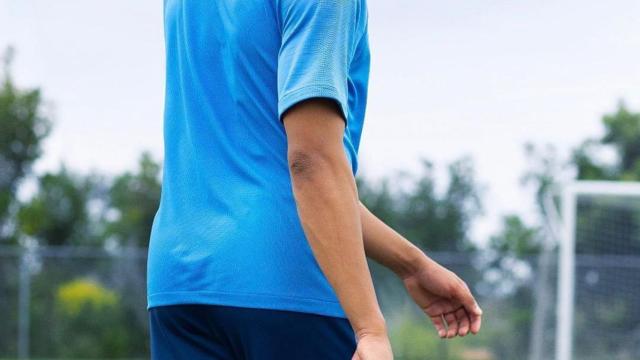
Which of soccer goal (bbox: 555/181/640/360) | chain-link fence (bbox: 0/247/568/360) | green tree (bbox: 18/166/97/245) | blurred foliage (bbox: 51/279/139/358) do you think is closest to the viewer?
soccer goal (bbox: 555/181/640/360)

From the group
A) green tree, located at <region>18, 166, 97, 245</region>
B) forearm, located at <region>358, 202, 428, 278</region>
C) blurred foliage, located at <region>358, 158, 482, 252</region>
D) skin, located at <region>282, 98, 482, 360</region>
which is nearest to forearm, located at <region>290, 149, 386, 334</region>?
skin, located at <region>282, 98, 482, 360</region>

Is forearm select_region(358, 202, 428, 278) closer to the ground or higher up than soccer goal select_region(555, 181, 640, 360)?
higher up

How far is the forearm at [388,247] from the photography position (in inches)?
79.0

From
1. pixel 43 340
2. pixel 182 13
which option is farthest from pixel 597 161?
pixel 182 13

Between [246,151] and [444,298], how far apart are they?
549 millimetres

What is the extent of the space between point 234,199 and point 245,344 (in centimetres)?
22

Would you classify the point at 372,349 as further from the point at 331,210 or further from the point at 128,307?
the point at 128,307

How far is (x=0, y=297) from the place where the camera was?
54.7ft

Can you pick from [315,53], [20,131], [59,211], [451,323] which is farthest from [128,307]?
[315,53]

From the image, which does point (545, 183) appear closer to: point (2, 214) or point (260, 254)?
point (2, 214)

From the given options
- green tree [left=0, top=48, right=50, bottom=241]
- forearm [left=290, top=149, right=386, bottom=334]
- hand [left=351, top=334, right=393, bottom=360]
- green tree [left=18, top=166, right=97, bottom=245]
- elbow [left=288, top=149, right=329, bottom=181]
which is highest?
elbow [left=288, top=149, right=329, bottom=181]

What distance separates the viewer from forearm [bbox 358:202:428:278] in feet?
6.58

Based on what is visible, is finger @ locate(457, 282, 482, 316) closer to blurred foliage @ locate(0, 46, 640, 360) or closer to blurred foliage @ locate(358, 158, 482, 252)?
blurred foliage @ locate(0, 46, 640, 360)

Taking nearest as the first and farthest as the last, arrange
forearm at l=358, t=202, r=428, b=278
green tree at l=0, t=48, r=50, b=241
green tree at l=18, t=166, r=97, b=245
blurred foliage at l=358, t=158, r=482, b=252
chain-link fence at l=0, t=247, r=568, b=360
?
forearm at l=358, t=202, r=428, b=278
chain-link fence at l=0, t=247, r=568, b=360
blurred foliage at l=358, t=158, r=482, b=252
green tree at l=18, t=166, r=97, b=245
green tree at l=0, t=48, r=50, b=241
